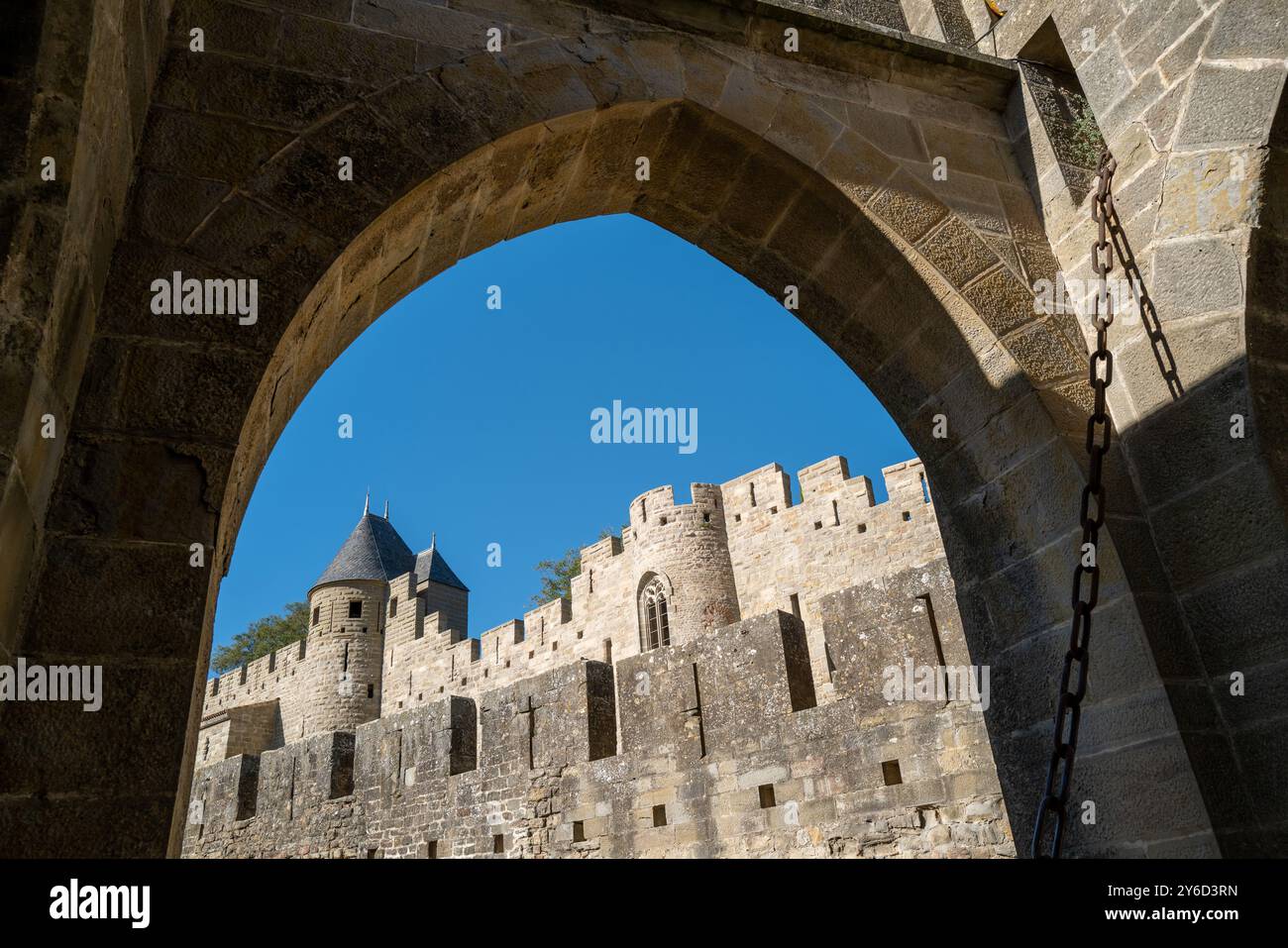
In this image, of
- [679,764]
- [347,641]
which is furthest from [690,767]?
[347,641]

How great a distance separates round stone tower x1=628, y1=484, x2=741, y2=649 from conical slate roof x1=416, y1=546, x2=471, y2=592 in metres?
10.9

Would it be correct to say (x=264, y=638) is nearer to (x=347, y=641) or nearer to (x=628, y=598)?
(x=347, y=641)

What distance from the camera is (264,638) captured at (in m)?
32.8

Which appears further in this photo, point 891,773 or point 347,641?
point 347,641

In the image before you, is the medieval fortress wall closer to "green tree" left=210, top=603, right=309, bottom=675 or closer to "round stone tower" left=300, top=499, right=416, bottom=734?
"round stone tower" left=300, top=499, right=416, bottom=734

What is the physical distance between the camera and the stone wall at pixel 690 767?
5051mm

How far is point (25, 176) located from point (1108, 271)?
3.04 meters

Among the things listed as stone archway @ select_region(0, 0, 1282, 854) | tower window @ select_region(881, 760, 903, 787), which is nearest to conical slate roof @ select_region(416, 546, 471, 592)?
tower window @ select_region(881, 760, 903, 787)

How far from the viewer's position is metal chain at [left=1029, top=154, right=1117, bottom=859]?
7.07ft

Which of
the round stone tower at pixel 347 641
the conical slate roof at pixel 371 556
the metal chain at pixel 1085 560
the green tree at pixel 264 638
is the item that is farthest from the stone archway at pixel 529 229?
the green tree at pixel 264 638

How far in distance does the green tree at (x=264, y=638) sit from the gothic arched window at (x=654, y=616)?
60.6 ft

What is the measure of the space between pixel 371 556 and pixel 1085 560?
26.1 meters

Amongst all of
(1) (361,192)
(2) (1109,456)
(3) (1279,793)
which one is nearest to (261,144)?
(1) (361,192)

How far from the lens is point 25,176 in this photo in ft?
5.34
